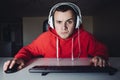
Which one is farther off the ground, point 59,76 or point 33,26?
point 33,26

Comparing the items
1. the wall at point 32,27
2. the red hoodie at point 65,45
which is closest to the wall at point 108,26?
the red hoodie at point 65,45

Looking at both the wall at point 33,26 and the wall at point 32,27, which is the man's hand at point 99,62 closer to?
the wall at point 33,26

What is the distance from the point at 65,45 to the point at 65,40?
2cm

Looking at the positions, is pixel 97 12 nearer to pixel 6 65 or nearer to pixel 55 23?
pixel 55 23

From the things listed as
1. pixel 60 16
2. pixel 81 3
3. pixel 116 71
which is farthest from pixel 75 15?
pixel 116 71

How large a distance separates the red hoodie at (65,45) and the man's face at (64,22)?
0.05 metres

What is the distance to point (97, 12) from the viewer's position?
1.08 metres

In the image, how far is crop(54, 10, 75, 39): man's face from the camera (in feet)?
2.59

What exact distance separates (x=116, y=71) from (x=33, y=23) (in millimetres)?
641

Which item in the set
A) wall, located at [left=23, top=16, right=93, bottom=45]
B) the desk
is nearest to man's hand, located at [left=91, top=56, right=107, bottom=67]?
the desk

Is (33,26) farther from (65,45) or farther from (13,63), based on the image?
(13,63)

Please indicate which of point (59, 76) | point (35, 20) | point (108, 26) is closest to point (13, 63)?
point (59, 76)

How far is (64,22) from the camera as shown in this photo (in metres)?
0.78

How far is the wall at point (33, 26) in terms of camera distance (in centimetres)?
98
